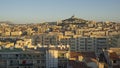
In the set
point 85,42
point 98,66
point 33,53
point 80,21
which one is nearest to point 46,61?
point 33,53

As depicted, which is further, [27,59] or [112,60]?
[27,59]

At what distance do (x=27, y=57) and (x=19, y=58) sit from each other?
0.62 m

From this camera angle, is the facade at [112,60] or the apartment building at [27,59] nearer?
the facade at [112,60]

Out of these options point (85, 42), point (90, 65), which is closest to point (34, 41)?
point (85, 42)

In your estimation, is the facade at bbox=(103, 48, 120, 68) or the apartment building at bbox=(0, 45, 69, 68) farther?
the apartment building at bbox=(0, 45, 69, 68)

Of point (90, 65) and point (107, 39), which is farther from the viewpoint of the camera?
point (107, 39)

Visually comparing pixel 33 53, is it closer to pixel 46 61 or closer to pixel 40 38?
pixel 46 61

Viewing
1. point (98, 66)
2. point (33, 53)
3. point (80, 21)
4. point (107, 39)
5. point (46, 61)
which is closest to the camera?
point (98, 66)

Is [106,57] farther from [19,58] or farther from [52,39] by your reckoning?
[52,39]

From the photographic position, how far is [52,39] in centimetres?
7100

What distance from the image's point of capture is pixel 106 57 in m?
31.2

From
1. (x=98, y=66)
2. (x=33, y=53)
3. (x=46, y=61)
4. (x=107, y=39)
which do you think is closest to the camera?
(x=98, y=66)

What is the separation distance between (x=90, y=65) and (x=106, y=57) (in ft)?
18.7

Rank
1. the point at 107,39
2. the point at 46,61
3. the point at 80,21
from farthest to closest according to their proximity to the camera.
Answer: the point at 80,21, the point at 107,39, the point at 46,61
